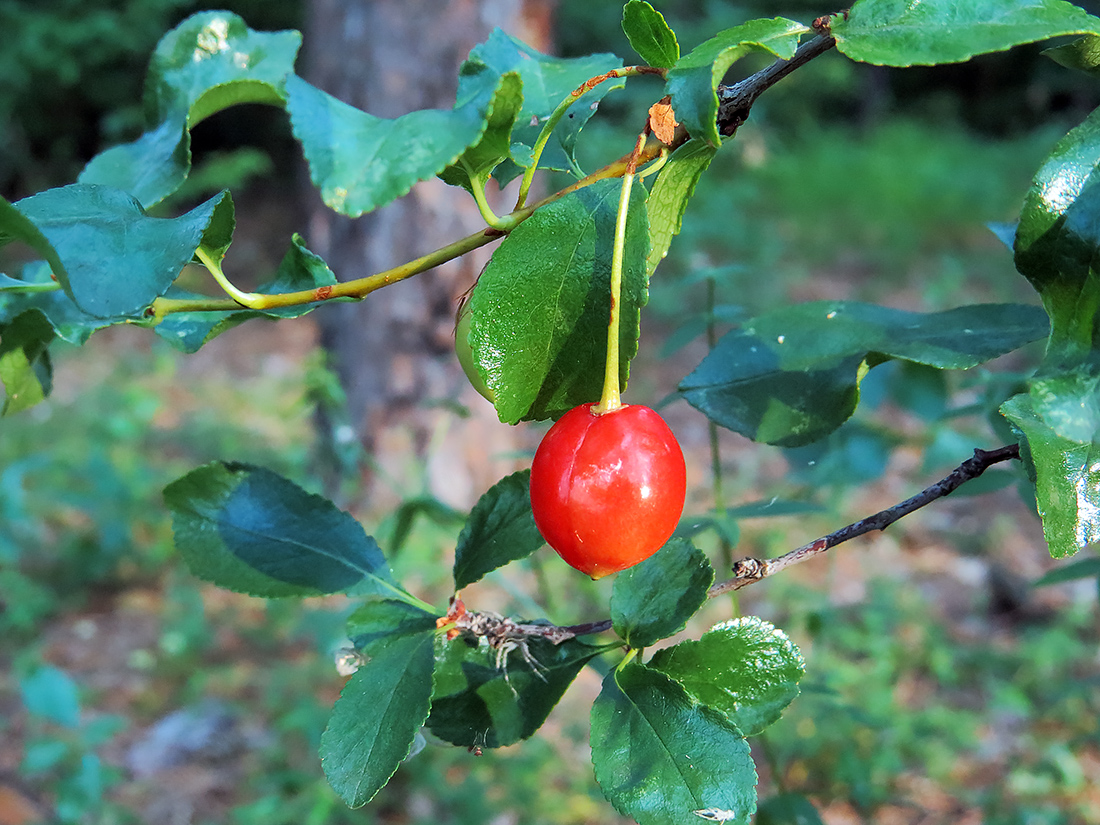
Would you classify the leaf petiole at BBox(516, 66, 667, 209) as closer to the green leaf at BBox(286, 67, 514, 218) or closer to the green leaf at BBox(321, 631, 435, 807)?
the green leaf at BBox(286, 67, 514, 218)

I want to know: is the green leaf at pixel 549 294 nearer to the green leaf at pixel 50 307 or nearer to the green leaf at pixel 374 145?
the green leaf at pixel 374 145

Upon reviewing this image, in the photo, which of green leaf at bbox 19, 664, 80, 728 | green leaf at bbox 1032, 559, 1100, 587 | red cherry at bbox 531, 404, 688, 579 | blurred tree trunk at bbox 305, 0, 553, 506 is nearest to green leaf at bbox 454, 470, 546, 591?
red cherry at bbox 531, 404, 688, 579

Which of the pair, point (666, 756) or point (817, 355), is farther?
point (817, 355)

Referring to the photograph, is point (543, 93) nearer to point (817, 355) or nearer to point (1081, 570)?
point (817, 355)

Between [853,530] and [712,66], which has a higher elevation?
[712,66]

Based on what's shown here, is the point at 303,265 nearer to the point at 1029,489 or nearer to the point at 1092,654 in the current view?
the point at 1029,489

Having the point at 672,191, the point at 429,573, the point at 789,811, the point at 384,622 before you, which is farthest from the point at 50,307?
the point at 429,573
